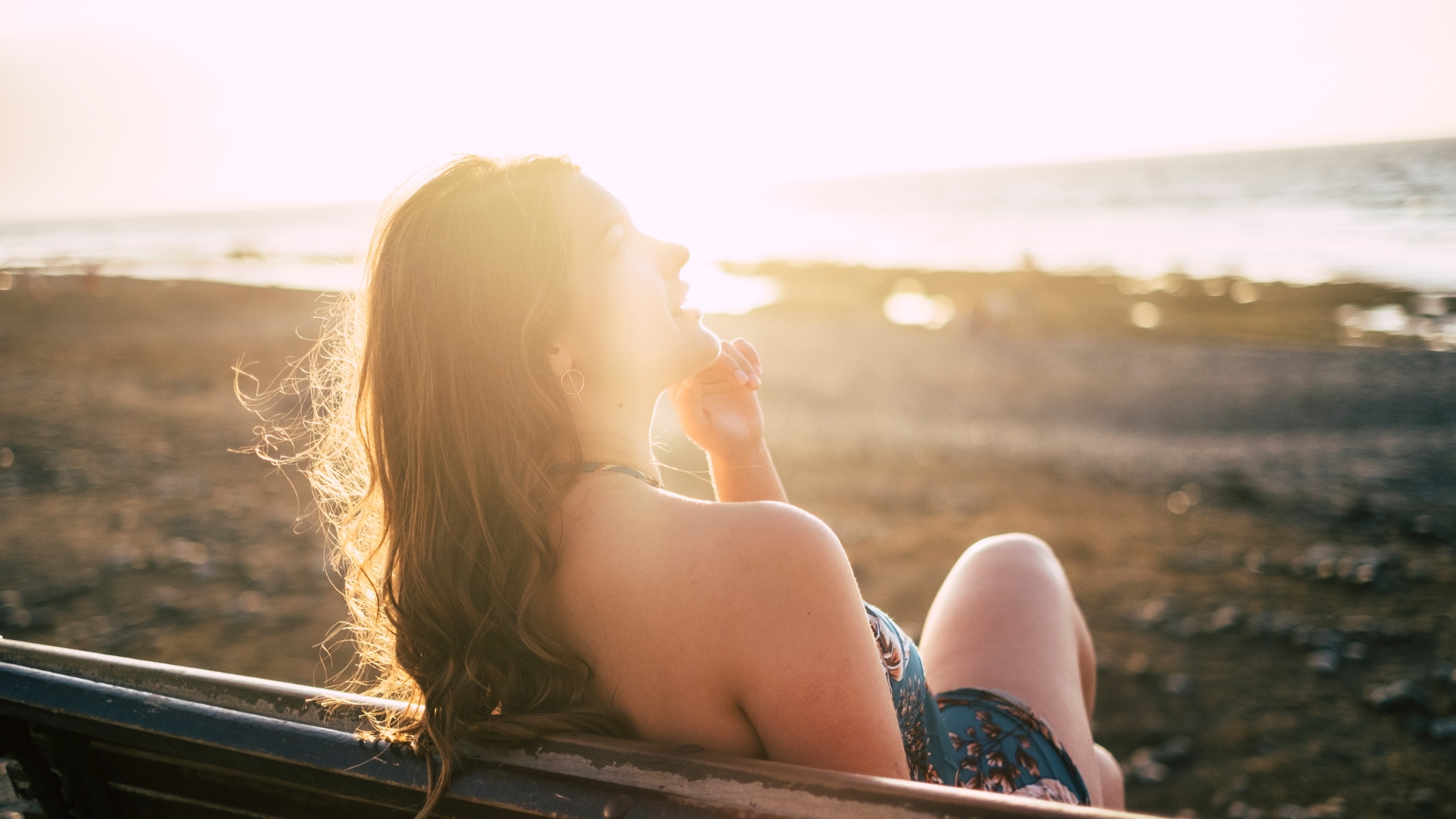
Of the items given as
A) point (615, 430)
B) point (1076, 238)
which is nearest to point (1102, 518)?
point (615, 430)

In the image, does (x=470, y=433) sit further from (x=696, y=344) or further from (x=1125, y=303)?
(x=1125, y=303)

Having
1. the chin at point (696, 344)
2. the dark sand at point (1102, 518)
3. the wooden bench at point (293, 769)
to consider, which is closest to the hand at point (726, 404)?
the chin at point (696, 344)

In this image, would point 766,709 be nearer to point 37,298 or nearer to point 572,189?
point 572,189

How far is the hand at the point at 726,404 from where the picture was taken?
239 cm

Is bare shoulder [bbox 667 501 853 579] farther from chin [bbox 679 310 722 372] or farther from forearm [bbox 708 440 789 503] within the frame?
forearm [bbox 708 440 789 503]

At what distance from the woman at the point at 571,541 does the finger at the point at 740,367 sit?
1.49 ft

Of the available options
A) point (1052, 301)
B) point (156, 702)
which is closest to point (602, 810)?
point (156, 702)

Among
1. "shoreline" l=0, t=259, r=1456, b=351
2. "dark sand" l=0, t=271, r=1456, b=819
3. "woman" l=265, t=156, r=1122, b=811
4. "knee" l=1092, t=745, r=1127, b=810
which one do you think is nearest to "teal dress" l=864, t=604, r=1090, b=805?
"woman" l=265, t=156, r=1122, b=811

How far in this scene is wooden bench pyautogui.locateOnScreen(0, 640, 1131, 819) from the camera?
101cm

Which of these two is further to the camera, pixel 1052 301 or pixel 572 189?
pixel 1052 301

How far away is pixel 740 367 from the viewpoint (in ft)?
7.98

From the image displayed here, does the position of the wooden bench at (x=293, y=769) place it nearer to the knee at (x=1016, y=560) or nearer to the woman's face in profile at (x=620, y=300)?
the woman's face in profile at (x=620, y=300)

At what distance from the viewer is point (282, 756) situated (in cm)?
125

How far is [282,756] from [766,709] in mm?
728
